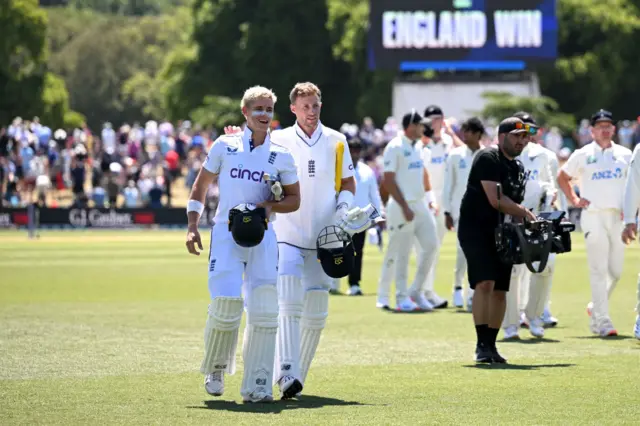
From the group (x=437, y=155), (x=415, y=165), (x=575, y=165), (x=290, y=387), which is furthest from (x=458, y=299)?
(x=290, y=387)

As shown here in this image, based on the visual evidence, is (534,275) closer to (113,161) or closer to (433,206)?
(433,206)

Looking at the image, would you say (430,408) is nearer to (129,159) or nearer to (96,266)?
(96,266)

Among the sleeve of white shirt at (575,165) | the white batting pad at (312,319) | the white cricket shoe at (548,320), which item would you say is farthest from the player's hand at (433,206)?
the white batting pad at (312,319)

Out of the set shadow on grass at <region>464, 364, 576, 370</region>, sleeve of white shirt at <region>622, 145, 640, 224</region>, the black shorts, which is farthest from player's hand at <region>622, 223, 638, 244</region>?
shadow on grass at <region>464, 364, 576, 370</region>

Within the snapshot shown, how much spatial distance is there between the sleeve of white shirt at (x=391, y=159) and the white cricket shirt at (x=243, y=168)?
7.73 metres

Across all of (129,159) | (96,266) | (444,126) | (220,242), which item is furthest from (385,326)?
(129,159)

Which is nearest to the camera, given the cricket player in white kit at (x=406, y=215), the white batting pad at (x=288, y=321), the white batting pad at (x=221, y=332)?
the white batting pad at (x=221, y=332)

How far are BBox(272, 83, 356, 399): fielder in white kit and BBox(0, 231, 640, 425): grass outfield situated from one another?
44 cm

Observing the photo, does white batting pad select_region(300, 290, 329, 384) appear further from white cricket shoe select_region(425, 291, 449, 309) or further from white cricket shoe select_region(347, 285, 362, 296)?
white cricket shoe select_region(347, 285, 362, 296)

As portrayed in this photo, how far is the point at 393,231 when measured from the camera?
18.6m

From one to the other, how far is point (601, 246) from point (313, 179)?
500cm

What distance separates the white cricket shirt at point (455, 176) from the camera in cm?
1825

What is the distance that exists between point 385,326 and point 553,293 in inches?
219

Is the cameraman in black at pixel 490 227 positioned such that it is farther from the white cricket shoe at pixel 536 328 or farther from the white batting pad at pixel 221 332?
the white batting pad at pixel 221 332
